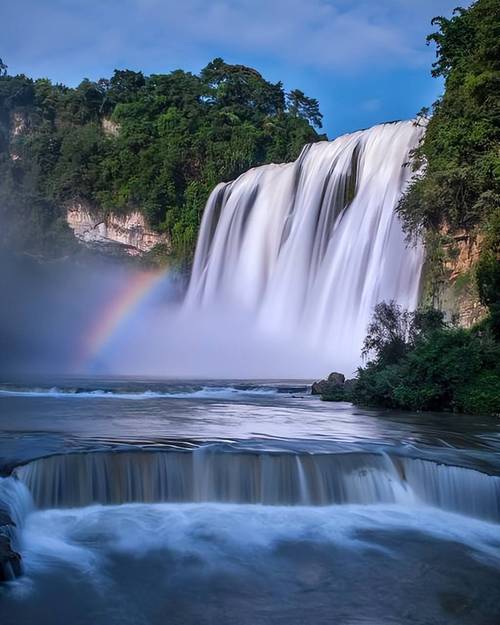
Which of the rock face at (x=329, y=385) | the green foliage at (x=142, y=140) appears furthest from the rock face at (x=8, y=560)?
the green foliage at (x=142, y=140)

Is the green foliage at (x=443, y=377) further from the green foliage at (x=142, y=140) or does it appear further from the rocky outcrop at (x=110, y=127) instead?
the rocky outcrop at (x=110, y=127)

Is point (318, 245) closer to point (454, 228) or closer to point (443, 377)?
point (454, 228)

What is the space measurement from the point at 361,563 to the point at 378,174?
2393 cm

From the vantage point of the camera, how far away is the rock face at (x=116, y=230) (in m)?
43.9

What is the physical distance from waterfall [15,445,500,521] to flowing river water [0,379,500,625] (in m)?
0.02

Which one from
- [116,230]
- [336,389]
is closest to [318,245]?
[336,389]

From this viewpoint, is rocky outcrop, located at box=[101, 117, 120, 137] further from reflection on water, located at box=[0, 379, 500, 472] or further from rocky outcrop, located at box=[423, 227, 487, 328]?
reflection on water, located at box=[0, 379, 500, 472]

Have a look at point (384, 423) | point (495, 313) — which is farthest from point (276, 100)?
point (384, 423)

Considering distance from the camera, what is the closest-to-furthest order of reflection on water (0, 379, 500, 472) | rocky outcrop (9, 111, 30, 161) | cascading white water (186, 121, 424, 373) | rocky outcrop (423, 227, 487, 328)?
reflection on water (0, 379, 500, 472), rocky outcrop (423, 227, 487, 328), cascading white water (186, 121, 424, 373), rocky outcrop (9, 111, 30, 161)

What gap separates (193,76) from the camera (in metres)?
55.2

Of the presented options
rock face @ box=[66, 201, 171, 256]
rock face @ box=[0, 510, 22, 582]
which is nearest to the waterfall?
rock face @ box=[0, 510, 22, 582]

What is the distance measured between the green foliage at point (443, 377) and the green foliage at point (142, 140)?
27.9 m

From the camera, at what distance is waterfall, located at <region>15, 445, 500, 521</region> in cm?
756

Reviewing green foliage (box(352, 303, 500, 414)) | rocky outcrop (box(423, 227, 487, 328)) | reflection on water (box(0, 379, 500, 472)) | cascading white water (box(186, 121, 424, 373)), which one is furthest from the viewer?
cascading white water (box(186, 121, 424, 373))
